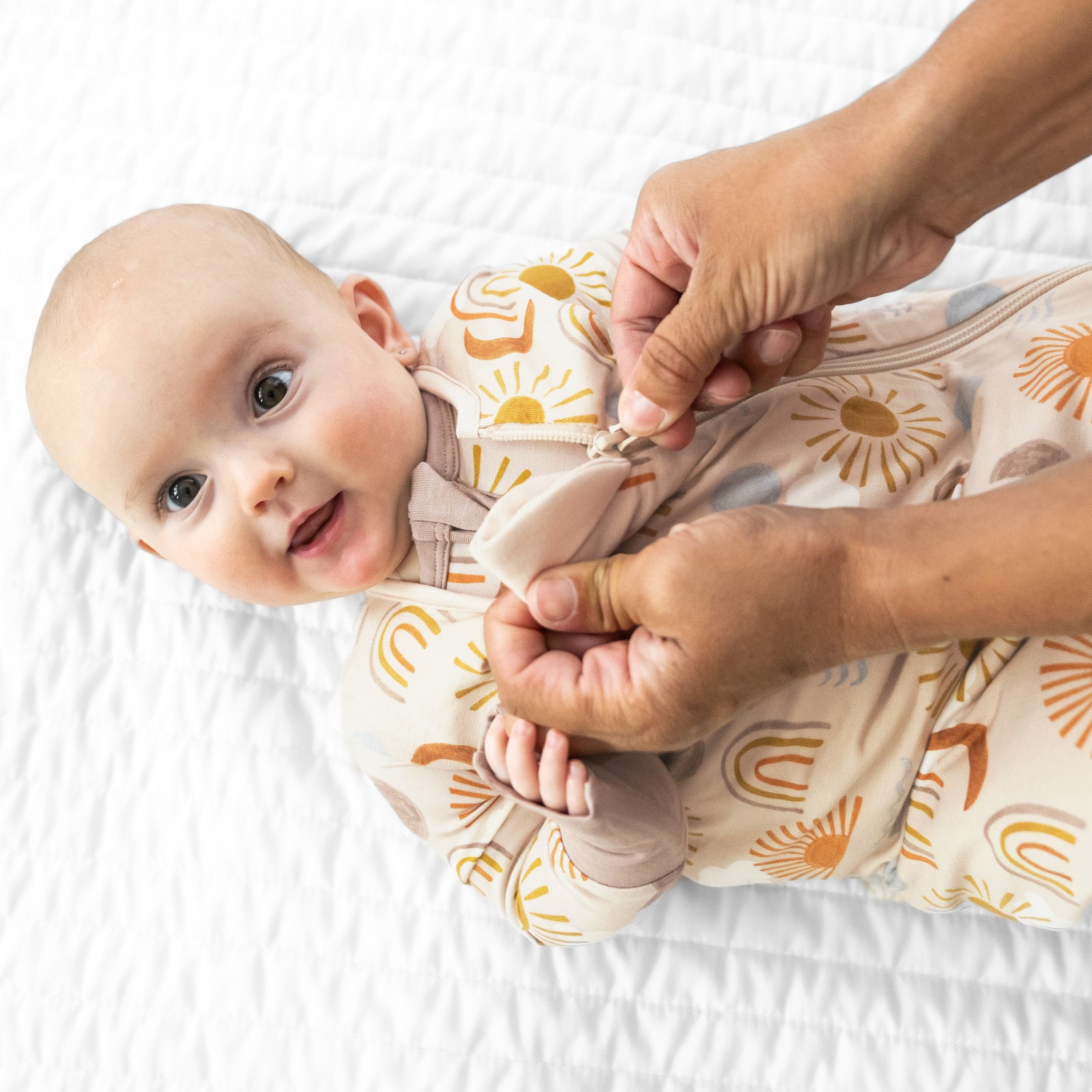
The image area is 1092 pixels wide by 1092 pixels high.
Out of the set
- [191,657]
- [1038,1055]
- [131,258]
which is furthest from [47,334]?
[1038,1055]

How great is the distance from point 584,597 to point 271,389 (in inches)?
16.0

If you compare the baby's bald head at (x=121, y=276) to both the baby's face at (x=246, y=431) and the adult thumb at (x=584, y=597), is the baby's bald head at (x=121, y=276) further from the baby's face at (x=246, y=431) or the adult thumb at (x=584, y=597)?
the adult thumb at (x=584, y=597)

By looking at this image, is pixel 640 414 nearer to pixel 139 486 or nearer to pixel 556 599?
pixel 556 599

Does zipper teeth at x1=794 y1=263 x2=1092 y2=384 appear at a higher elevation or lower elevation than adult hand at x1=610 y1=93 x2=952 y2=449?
lower

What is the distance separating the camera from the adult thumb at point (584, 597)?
798 millimetres

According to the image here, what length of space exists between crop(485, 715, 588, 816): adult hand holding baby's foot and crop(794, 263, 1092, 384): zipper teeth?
438 millimetres

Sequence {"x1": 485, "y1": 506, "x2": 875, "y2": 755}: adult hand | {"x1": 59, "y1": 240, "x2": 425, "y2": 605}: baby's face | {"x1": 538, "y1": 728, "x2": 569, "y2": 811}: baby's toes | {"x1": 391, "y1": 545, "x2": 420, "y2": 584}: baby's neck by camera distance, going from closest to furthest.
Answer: {"x1": 485, "y1": 506, "x2": 875, "y2": 755}: adult hand, {"x1": 538, "y1": 728, "x2": 569, "y2": 811}: baby's toes, {"x1": 59, "y1": 240, "x2": 425, "y2": 605}: baby's face, {"x1": 391, "y1": 545, "x2": 420, "y2": 584}: baby's neck

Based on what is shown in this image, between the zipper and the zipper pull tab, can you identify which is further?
the zipper

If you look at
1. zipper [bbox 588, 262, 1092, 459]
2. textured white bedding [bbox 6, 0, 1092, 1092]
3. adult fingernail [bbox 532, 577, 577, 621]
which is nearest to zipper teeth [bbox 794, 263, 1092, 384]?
zipper [bbox 588, 262, 1092, 459]

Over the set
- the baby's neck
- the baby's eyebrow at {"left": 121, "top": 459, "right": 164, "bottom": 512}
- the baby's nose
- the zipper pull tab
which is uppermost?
the baby's eyebrow at {"left": 121, "top": 459, "right": 164, "bottom": 512}

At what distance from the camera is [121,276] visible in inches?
38.4

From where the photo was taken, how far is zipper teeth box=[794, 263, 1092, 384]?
1013 millimetres

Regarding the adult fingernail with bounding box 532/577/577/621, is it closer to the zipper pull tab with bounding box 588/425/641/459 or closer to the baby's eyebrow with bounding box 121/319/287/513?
the zipper pull tab with bounding box 588/425/641/459

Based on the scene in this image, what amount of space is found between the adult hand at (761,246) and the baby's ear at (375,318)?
320 millimetres
